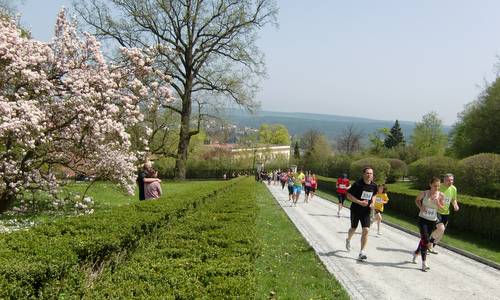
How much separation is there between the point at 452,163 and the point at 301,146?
101805 mm

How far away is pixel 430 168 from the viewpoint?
134ft

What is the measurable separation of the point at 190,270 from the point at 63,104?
7884mm

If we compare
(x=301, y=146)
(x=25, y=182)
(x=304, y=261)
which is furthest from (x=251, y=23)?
(x=301, y=146)

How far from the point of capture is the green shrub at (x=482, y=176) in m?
29.7

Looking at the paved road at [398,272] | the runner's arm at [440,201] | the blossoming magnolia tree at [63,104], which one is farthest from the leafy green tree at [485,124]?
the blossoming magnolia tree at [63,104]

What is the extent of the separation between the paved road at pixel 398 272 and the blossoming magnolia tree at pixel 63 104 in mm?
6247

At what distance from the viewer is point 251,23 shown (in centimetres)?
3697

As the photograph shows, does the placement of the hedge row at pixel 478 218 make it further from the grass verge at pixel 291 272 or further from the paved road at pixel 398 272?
the grass verge at pixel 291 272

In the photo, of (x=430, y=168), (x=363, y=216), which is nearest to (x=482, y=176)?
(x=430, y=168)

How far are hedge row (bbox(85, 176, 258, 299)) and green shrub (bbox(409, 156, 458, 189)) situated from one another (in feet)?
107

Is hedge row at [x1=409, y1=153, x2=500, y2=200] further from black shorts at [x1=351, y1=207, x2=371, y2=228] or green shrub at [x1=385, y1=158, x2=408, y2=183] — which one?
green shrub at [x1=385, y1=158, x2=408, y2=183]

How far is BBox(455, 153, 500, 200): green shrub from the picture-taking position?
29.7m

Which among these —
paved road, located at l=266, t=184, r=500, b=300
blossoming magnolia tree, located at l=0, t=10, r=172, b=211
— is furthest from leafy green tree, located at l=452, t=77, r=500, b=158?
blossoming magnolia tree, located at l=0, t=10, r=172, b=211

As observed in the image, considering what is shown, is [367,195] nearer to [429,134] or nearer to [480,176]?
[480,176]
